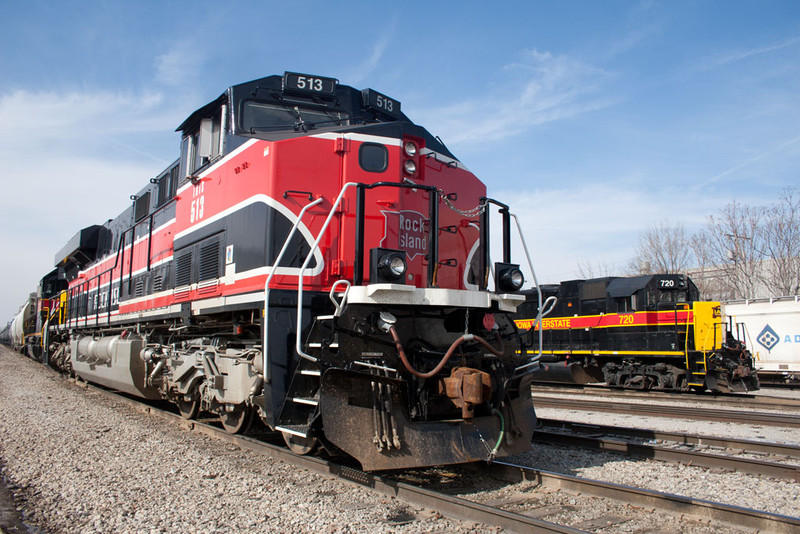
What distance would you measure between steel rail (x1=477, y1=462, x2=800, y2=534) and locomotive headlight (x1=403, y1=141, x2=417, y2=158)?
2.80 meters

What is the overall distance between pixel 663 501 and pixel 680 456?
1820 millimetres

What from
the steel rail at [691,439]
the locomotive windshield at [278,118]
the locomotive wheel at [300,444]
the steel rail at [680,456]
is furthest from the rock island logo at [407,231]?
the steel rail at [691,439]

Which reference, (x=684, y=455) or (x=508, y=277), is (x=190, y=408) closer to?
(x=508, y=277)

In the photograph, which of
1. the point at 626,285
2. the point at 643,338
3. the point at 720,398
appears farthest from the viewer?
the point at 626,285

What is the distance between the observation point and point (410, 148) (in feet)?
17.0

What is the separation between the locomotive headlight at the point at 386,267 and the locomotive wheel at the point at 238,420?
8.49 feet

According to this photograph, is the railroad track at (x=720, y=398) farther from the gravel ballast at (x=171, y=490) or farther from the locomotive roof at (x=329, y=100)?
the gravel ballast at (x=171, y=490)

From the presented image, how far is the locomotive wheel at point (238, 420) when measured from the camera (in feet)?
19.2

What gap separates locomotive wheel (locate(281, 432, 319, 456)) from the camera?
4.75 meters

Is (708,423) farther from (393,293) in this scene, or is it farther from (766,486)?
(393,293)

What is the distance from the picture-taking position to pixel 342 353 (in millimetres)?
4031

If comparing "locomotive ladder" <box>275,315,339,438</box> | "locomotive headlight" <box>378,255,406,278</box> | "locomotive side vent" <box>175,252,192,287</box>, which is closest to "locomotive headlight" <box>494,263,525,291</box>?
"locomotive headlight" <box>378,255,406,278</box>

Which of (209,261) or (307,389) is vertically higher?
(209,261)

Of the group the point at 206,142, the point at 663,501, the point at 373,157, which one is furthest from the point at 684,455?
the point at 206,142
